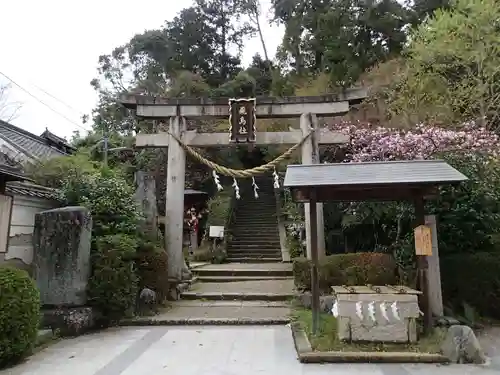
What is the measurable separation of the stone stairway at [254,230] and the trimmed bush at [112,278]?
28.2ft

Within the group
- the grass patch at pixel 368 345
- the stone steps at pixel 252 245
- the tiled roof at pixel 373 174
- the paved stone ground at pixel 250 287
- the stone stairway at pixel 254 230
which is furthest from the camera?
the stone steps at pixel 252 245

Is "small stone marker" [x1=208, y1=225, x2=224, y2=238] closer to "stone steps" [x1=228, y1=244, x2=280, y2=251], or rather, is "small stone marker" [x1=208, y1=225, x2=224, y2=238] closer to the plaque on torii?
"stone steps" [x1=228, y1=244, x2=280, y2=251]

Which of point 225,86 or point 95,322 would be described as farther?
point 225,86

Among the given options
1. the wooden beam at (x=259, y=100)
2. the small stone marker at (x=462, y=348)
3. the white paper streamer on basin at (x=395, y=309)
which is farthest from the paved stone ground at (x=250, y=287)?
the wooden beam at (x=259, y=100)

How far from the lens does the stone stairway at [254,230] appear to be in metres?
15.8

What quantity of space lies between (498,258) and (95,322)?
7.72 m

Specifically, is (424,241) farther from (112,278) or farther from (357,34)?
(357,34)

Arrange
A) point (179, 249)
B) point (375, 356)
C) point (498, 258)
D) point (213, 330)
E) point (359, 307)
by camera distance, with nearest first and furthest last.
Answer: point (375, 356)
point (359, 307)
point (213, 330)
point (498, 258)
point (179, 249)

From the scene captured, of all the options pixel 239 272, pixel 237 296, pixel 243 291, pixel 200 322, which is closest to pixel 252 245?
pixel 239 272

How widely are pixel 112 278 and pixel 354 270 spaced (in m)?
4.46

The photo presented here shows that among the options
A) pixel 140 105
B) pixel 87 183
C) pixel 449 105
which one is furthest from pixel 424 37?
pixel 87 183

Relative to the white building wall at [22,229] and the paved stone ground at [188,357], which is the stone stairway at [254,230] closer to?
the white building wall at [22,229]

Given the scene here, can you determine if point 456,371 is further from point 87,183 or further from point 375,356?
point 87,183

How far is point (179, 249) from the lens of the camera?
29.8 feet
